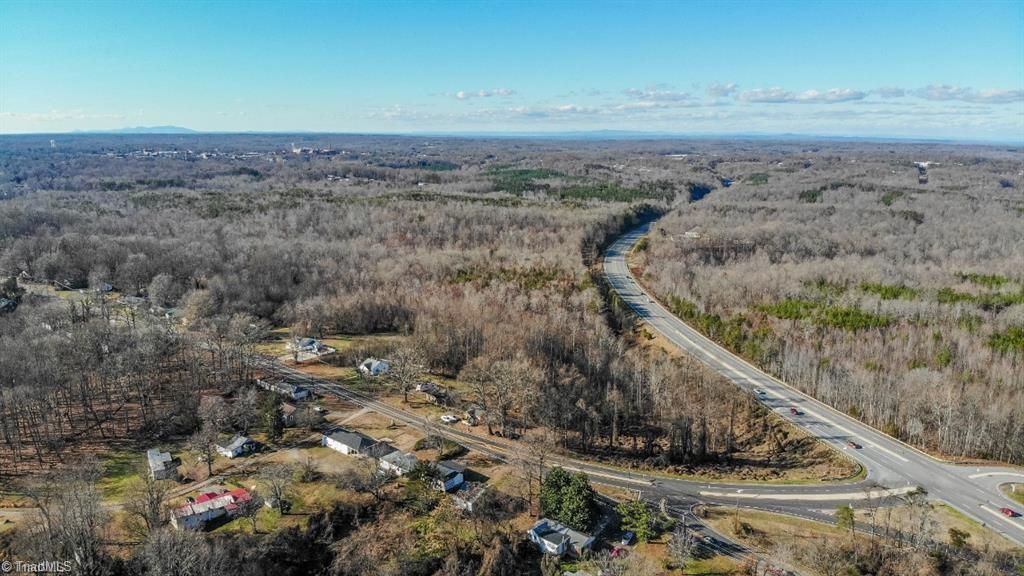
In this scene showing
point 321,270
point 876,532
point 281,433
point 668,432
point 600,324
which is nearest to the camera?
point 876,532

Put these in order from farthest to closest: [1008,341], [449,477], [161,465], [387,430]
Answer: [1008,341] < [387,430] < [161,465] < [449,477]

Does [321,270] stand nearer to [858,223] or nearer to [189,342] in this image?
[189,342]

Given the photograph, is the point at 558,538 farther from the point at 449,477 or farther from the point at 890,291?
the point at 890,291

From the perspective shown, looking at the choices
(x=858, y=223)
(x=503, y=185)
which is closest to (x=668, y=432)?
(x=858, y=223)

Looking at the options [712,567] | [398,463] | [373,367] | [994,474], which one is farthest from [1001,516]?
[373,367]

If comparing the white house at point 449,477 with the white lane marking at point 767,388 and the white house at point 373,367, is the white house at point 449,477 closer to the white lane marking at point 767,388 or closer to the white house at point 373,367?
the white house at point 373,367

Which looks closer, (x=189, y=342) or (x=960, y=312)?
(x=189, y=342)
